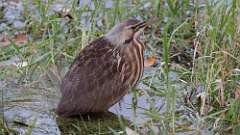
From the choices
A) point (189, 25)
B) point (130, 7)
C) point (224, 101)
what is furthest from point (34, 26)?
point (224, 101)

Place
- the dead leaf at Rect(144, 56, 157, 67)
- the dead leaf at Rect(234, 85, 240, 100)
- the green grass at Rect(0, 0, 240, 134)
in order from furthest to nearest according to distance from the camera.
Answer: the dead leaf at Rect(144, 56, 157, 67) → the green grass at Rect(0, 0, 240, 134) → the dead leaf at Rect(234, 85, 240, 100)

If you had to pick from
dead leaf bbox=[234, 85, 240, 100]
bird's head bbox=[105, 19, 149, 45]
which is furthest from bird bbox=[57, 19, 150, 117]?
dead leaf bbox=[234, 85, 240, 100]

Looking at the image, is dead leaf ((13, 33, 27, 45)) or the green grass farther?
dead leaf ((13, 33, 27, 45))

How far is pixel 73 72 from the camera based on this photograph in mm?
6344

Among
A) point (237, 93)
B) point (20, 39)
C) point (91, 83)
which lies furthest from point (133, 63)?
point (20, 39)

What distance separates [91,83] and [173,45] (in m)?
1.75

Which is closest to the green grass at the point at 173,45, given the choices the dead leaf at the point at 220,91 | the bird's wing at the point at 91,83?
the dead leaf at the point at 220,91

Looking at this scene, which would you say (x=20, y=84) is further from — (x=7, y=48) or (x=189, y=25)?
(x=189, y=25)

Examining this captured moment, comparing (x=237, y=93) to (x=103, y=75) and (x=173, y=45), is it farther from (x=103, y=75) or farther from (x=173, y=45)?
(x=173, y=45)

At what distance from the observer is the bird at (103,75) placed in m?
6.25

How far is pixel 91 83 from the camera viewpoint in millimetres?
6285

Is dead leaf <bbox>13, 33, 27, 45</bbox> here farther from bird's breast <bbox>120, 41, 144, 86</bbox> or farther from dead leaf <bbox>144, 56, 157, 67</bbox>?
bird's breast <bbox>120, 41, 144, 86</bbox>

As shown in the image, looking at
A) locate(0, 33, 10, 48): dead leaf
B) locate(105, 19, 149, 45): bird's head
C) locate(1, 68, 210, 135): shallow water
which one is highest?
locate(105, 19, 149, 45): bird's head

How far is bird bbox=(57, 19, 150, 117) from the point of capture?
6.25m
